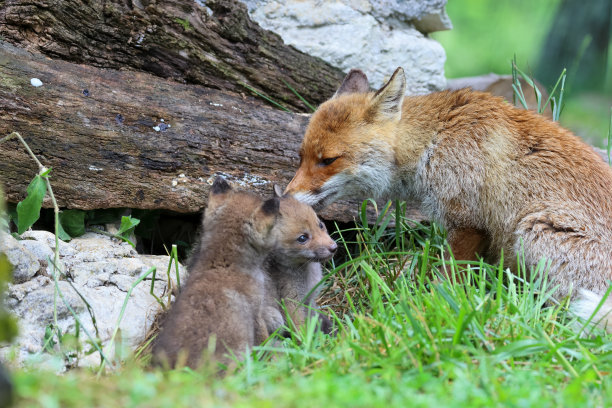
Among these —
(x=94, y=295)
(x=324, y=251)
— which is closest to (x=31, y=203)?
(x=94, y=295)

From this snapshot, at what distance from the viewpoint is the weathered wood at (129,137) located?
18.5ft

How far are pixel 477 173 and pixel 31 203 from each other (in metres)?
3.88

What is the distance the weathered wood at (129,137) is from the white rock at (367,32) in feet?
6.12

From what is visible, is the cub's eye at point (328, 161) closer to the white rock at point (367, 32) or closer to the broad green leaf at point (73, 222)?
the broad green leaf at point (73, 222)

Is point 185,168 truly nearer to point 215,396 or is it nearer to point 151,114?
point 151,114

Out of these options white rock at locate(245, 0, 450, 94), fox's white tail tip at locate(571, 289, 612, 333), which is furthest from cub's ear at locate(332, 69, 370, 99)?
fox's white tail tip at locate(571, 289, 612, 333)

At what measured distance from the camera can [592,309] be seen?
4.80 m

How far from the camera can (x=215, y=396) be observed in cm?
296

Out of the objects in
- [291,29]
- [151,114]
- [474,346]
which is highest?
[291,29]

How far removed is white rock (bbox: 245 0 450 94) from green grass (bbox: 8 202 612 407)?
4.29m

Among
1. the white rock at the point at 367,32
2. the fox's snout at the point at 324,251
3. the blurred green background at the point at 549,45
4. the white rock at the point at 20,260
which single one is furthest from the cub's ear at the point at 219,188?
the blurred green background at the point at 549,45

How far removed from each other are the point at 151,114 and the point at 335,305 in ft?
8.82

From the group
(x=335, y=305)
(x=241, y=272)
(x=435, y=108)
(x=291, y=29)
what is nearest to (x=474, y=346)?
(x=241, y=272)

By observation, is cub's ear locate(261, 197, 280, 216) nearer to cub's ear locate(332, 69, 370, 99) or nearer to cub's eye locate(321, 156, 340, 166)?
cub's eye locate(321, 156, 340, 166)
